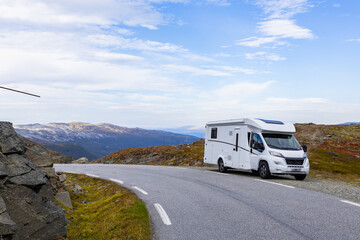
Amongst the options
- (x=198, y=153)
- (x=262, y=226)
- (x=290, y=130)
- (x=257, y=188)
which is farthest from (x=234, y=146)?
(x=198, y=153)

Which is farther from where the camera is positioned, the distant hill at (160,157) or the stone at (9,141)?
the distant hill at (160,157)

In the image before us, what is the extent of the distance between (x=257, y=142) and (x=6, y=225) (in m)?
14.2

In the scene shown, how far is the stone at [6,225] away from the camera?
20.0 feet

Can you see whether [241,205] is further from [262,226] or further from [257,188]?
[257,188]

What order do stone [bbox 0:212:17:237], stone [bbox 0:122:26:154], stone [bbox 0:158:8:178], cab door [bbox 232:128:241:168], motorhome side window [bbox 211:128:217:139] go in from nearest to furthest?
stone [bbox 0:212:17:237], stone [bbox 0:158:8:178], stone [bbox 0:122:26:154], cab door [bbox 232:128:241:168], motorhome side window [bbox 211:128:217:139]

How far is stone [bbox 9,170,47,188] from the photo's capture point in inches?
300

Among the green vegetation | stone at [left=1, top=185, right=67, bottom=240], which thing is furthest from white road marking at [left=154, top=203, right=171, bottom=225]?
the green vegetation

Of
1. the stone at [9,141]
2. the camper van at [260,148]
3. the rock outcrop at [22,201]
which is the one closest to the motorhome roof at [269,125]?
the camper van at [260,148]

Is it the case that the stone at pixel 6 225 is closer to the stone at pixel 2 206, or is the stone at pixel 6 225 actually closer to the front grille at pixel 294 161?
the stone at pixel 2 206

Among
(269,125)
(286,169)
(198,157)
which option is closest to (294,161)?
(286,169)

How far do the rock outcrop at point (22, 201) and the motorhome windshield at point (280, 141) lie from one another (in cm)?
Answer: 1246

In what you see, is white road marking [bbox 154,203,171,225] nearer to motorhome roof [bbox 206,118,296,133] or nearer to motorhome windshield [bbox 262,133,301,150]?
motorhome windshield [bbox 262,133,301,150]

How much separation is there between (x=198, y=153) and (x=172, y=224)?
3152cm

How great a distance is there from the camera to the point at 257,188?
1379 cm
